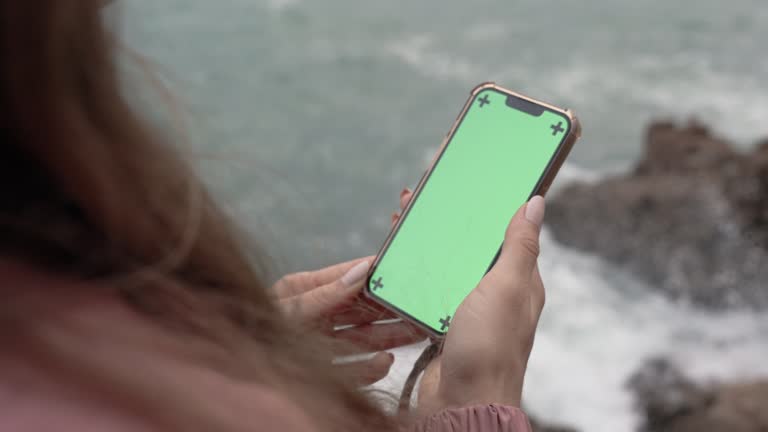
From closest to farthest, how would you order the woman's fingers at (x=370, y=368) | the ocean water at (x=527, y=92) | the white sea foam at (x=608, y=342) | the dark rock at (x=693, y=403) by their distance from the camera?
the woman's fingers at (x=370, y=368)
the dark rock at (x=693, y=403)
the white sea foam at (x=608, y=342)
the ocean water at (x=527, y=92)

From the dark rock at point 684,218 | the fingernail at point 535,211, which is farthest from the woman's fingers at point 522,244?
the dark rock at point 684,218

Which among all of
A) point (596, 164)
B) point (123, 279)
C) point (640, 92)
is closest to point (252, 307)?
point (123, 279)

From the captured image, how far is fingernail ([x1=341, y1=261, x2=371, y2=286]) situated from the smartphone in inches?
0.5

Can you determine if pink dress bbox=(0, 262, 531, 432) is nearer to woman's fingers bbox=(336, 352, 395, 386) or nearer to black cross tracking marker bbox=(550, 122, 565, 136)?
woman's fingers bbox=(336, 352, 395, 386)

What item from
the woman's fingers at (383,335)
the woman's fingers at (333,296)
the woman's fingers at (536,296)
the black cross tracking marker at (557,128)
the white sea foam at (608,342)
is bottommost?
the white sea foam at (608,342)

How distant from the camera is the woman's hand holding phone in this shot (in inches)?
25.4

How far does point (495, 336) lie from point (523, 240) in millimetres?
89

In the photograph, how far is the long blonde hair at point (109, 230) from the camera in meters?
0.32

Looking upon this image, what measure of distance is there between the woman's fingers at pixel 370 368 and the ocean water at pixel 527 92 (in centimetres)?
121

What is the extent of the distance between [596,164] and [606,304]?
2.46 ft

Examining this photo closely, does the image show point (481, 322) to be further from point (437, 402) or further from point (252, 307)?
point (252, 307)

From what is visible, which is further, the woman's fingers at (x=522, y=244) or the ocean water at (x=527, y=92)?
the ocean water at (x=527, y=92)

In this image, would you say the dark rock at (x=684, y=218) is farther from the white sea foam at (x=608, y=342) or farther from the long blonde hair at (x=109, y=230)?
the long blonde hair at (x=109, y=230)

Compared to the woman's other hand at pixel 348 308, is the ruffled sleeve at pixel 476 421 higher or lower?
lower
